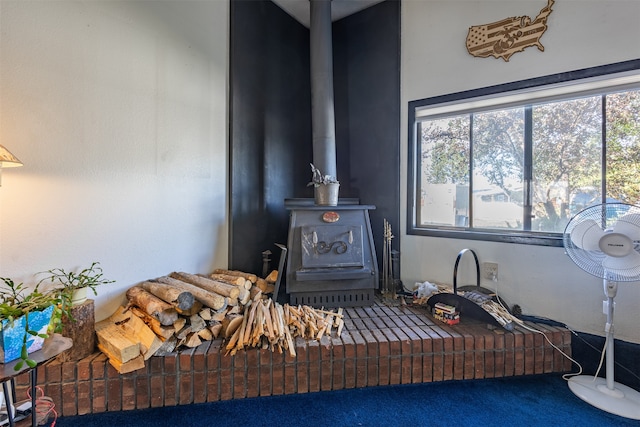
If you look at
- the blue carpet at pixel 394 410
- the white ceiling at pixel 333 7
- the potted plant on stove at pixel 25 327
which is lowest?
the blue carpet at pixel 394 410

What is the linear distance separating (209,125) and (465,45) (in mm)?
2095

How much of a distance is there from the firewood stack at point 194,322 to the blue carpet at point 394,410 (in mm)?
284

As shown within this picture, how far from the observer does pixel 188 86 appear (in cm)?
212

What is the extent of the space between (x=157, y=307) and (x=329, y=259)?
109cm

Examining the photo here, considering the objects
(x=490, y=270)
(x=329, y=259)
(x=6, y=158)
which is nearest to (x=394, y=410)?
(x=329, y=259)

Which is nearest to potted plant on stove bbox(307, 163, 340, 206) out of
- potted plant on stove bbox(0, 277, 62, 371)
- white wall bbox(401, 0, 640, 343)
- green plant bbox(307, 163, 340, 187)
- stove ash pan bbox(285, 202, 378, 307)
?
green plant bbox(307, 163, 340, 187)

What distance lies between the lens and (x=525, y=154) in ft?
7.07

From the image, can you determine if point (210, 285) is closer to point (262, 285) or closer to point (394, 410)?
point (262, 285)

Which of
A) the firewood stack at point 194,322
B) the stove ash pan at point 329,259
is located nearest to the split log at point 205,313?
the firewood stack at point 194,322

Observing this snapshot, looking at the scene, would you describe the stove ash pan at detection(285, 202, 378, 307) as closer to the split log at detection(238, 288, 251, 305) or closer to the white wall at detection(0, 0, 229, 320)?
the split log at detection(238, 288, 251, 305)

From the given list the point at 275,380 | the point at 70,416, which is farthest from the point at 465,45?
the point at 70,416

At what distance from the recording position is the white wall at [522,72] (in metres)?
1.80

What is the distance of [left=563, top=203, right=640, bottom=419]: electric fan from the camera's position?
146 centimetres

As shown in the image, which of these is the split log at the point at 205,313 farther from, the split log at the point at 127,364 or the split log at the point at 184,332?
the split log at the point at 127,364
